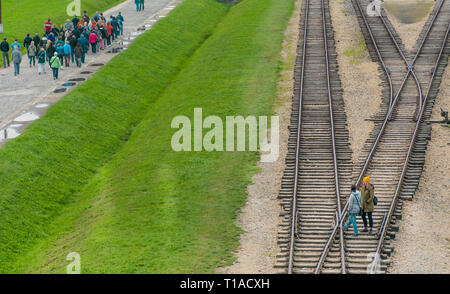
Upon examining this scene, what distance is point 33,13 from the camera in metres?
54.1

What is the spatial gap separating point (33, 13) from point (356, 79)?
26.8m

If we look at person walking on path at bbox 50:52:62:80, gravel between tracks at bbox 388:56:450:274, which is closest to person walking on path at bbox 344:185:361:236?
gravel between tracks at bbox 388:56:450:274

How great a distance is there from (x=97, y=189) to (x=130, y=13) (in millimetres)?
33096

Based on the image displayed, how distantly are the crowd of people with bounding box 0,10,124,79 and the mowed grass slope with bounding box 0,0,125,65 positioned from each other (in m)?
4.17

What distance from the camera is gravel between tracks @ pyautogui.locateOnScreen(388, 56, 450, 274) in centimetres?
1865

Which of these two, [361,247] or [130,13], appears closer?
[361,247]

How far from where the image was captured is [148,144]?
29953mm

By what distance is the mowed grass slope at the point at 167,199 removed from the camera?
19.6m

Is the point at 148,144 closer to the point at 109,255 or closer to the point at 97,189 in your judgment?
the point at 97,189

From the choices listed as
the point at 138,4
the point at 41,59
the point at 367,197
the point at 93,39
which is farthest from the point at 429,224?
the point at 138,4

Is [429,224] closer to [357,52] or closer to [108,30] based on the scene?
[357,52]

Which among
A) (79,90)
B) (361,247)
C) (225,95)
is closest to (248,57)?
(225,95)

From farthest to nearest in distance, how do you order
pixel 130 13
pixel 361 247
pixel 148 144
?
pixel 130 13 < pixel 148 144 < pixel 361 247

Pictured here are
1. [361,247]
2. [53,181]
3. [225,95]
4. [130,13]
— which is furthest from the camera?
[130,13]
